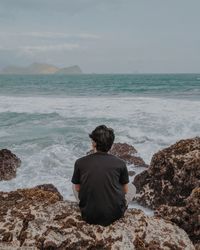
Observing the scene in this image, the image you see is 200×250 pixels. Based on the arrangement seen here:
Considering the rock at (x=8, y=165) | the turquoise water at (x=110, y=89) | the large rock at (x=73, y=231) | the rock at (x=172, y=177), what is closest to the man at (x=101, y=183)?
the large rock at (x=73, y=231)

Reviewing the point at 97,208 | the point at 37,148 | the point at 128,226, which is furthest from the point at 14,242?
the point at 37,148

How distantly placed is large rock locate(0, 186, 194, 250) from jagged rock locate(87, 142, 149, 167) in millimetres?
8069

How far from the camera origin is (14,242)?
16.8 feet

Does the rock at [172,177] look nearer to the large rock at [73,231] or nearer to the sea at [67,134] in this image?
the sea at [67,134]

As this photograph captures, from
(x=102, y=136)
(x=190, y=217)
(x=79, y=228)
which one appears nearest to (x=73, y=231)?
(x=79, y=228)

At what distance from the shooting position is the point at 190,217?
622cm


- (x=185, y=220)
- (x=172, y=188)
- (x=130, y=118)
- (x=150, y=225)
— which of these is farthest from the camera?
(x=130, y=118)

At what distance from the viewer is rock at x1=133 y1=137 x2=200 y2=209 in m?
8.24

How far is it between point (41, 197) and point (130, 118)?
1729cm

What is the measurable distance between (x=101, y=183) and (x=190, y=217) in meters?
1.68

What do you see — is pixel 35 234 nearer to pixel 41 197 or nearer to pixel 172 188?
pixel 41 197

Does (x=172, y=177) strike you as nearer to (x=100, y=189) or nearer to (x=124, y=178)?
(x=124, y=178)

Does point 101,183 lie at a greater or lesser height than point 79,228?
greater

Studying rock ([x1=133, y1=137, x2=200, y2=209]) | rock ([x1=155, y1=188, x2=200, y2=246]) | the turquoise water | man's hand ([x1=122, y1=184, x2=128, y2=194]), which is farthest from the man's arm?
the turquoise water
